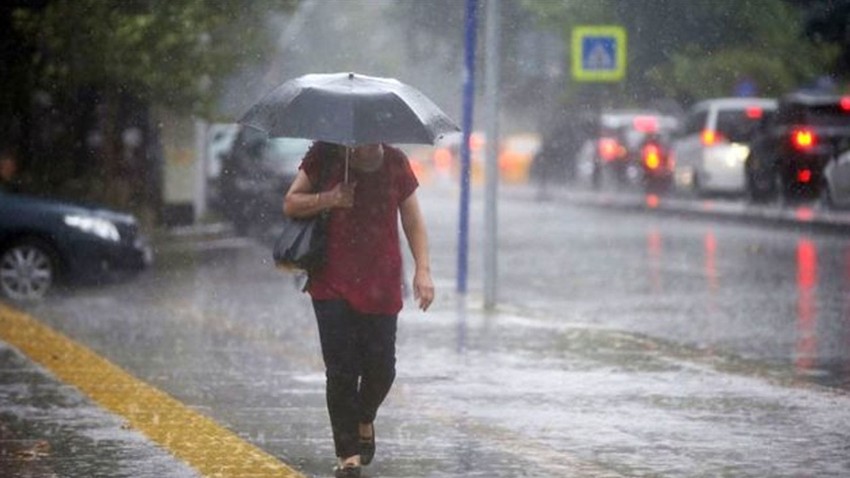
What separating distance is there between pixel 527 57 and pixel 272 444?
35139mm

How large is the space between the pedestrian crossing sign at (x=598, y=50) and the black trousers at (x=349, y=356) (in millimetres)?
21193

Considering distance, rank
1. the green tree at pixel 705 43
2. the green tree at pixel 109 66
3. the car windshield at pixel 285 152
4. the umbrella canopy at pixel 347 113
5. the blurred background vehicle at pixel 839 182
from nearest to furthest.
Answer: the umbrella canopy at pixel 347 113
the green tree at pixel 705 43
the green tree at pixel 109 66
the car windshield at pixel 285 152
the blurred background vehicle at pixel 839 182

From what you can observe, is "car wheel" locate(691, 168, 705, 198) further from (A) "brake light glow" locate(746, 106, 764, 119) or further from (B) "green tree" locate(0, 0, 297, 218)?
(B) "green tree" locate(0, 0, 297, 218)

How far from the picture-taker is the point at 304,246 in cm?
959

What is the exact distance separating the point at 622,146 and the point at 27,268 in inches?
1422

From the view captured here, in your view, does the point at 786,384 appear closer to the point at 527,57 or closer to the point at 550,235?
the point at 550,235

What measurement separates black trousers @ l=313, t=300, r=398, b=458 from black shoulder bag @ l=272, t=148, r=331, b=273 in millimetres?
180

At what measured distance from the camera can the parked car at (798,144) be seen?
36.1 metres

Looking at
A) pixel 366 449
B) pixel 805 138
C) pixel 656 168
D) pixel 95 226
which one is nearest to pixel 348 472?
pixel 366 449

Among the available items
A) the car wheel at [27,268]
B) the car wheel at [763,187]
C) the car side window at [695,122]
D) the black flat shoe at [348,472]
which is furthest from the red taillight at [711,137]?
the black flat shoe at [348,472]

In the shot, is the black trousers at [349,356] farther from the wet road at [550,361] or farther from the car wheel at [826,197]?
the car wheel at [826,197]

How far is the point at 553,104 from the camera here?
57562 mm

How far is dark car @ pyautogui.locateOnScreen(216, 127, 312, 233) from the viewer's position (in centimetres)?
2991

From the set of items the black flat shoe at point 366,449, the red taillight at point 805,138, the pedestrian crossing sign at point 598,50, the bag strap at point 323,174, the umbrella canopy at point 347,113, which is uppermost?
the pedestrian crossing sign at point 598,50
